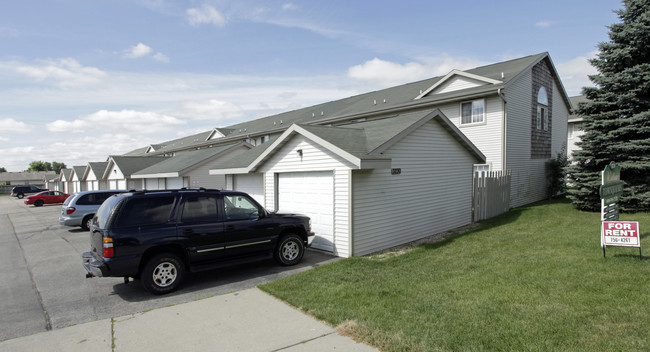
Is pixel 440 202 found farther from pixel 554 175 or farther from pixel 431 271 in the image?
pixel 554 175

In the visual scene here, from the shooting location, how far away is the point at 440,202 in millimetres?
12016

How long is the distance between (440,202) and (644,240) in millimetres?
5117

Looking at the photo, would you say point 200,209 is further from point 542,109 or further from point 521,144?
point 542,109

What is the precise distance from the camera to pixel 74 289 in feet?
23.2

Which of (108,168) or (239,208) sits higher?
(108,168)

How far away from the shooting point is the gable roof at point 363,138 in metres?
8.84

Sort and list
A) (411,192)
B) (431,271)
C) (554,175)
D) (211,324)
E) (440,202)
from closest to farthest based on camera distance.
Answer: (211,324), (431,271), (411,192), (440,202), (554,175)

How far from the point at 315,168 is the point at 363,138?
5.43ft

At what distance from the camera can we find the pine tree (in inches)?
514

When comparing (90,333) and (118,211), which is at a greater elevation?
(118,211)

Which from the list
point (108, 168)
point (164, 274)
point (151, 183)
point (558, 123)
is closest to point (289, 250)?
point (164, 274)

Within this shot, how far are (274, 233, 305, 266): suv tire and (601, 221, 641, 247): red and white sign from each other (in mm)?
6251

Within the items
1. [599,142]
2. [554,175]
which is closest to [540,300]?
[599,142]

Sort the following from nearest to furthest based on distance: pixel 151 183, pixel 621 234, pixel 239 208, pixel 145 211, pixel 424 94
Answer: pixel 145 211
pixel 621 234
pixel 239 208
pixel 424 94
pixel 151 183
